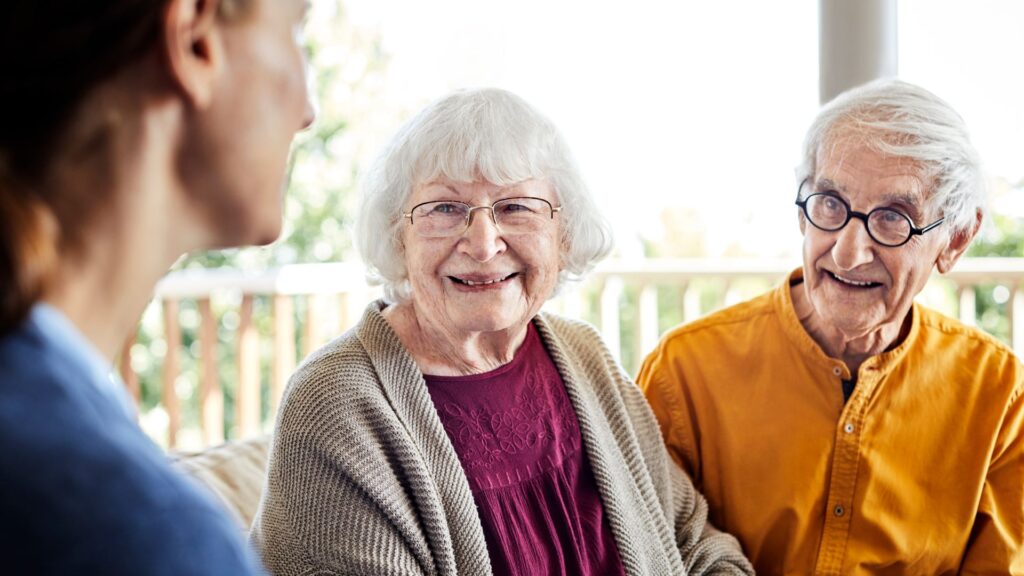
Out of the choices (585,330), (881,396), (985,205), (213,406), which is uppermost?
(985,205)

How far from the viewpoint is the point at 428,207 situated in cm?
165

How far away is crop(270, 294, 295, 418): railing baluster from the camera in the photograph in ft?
13.5

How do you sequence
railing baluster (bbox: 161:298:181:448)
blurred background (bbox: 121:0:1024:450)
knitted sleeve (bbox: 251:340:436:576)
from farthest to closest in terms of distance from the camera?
blurred background (bbox: 121:0:1024:450), railing baluster (bbox: 161:298:181:448), knitted sleeve (bbox: 251:340:436:576)

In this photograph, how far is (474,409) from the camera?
1.64 m

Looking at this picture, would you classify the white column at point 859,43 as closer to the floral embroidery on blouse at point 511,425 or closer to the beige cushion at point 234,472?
the floral embroidery on blouse at point 511,425

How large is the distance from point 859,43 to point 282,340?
254 centimetres

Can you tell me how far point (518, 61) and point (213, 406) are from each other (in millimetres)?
2475

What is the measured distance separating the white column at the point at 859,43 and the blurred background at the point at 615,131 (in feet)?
4.54

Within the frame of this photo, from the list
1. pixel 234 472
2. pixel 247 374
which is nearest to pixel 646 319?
pixel 247 374

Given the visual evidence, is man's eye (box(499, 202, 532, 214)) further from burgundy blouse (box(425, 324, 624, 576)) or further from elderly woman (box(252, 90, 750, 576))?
burgundy blouse (box(425, 324, 624, 576))

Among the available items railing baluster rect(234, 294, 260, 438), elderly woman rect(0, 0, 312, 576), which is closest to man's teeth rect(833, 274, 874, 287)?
elderly woman rect(0, 0, 312, 576)

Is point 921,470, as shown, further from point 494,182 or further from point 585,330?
point 494,182

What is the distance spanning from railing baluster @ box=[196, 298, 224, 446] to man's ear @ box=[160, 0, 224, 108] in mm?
3465

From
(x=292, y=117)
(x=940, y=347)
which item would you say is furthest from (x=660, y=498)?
(x=292, y=117)
